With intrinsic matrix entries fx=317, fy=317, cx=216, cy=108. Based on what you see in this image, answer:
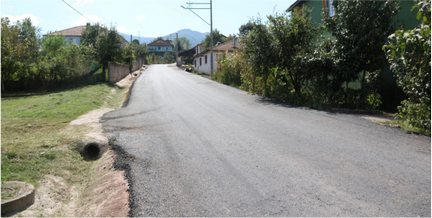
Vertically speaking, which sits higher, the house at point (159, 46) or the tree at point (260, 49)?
the house at point (159, 46)

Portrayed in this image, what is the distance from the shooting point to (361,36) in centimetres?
1208

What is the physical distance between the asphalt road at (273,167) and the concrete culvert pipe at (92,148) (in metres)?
0.39

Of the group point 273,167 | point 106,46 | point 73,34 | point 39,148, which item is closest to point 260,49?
point 273,167

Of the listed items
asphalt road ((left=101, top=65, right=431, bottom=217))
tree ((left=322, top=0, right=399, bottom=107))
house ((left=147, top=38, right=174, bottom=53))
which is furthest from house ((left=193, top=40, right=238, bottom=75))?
house ((left=147, top=38, right=174, bottom=53))

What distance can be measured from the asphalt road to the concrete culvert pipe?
390 millimetres

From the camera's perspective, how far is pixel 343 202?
14.2ft

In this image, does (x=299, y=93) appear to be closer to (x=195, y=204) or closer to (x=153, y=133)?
(x=153, y=133)

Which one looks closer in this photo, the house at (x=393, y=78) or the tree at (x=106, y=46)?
the house at (x=393, y=78)

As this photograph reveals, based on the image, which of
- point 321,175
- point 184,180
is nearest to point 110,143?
point 184,180

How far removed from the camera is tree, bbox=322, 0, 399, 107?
1195cm

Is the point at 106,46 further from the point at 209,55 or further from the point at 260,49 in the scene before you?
the point at 209,55

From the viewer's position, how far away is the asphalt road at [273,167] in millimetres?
4277

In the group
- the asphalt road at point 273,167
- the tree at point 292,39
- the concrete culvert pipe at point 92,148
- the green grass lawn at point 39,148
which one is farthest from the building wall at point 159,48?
the concrete culvert pipe at point 92,148

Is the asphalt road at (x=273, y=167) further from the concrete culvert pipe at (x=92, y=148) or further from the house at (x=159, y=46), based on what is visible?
the house at (x=159, y=46)
